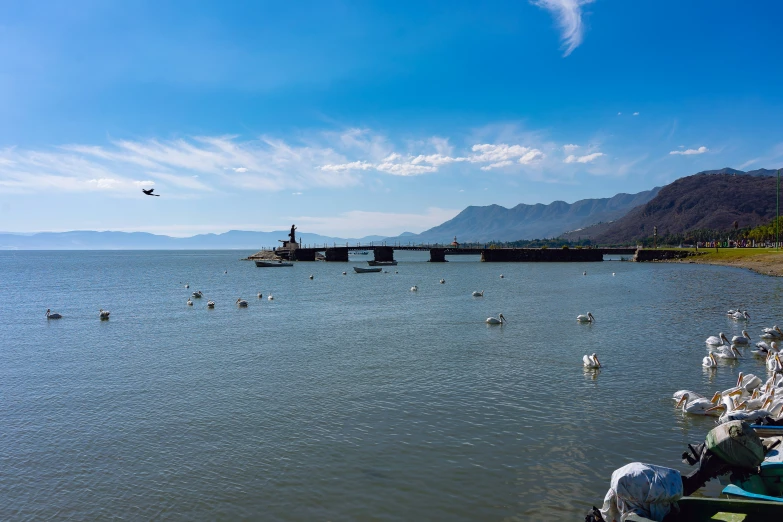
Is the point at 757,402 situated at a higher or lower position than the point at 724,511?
lower

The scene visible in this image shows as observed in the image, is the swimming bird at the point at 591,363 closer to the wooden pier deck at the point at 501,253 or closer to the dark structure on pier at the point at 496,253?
the dark structure on pier at the point at 496,253

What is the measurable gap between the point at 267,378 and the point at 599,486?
14.3 metres

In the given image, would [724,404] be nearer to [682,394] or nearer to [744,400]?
[744,400]

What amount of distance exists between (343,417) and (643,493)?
32.7ft

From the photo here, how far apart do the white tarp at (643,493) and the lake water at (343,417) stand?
1.88 m

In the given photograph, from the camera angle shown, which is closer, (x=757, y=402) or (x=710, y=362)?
(x=757, y=402)

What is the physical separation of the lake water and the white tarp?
188 cm

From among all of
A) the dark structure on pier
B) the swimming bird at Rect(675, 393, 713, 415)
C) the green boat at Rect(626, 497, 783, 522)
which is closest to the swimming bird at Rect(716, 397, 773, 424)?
the swimming bird at Rect(675, 393, 713, 415)

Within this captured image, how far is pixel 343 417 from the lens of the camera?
16.6 m

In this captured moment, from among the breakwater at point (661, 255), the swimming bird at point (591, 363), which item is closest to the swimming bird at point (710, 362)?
the swimming bird at point (591, 363)

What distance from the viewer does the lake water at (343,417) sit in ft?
38.0

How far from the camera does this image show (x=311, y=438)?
48.8ft

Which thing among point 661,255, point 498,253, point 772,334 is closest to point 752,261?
point 661,255

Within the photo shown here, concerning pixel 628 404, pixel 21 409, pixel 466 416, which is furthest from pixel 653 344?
pixel 21 409
